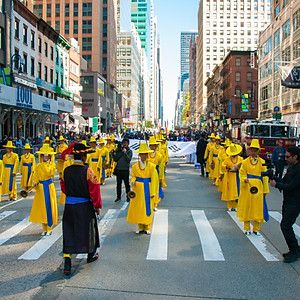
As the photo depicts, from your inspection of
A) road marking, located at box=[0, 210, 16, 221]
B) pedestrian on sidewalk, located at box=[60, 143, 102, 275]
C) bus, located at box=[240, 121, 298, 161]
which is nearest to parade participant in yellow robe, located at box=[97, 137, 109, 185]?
road marking, located at box=[0, 210, 16, 221]

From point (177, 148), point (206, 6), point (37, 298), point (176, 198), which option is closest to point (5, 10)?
point (177, 148)

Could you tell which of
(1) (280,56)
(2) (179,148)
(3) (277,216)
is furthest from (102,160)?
(1) (280,56)

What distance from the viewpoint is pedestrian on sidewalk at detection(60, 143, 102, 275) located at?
17.6 feet

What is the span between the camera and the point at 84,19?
81812 millimetres

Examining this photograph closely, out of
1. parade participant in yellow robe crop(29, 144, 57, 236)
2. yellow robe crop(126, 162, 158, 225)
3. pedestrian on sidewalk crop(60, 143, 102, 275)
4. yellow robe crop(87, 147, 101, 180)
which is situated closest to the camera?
pedestrian on sidewalk crop(60, 143, 102, 275)

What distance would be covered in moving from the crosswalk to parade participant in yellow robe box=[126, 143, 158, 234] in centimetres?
41

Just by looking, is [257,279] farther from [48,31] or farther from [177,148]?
[48,31]

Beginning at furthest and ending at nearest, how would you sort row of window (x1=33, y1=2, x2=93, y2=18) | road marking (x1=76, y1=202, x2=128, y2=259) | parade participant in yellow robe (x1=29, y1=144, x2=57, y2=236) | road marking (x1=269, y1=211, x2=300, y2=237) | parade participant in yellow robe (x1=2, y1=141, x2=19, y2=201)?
row of window (x1=33, y1=2, x2=93, y2=18) < parade participant in yellow robe (x1=2, y1=141, x2=19, y2=201) < road marking (x1=269, y1=211, x2=300, y2=237) < road marking (x1=76, y1=202, x2=128, y2=259) < parade participant in yellow robe (x1=29, y1=144, x2=57, y2=236)

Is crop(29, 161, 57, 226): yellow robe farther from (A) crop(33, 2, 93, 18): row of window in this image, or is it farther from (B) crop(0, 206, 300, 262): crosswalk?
(A) crop(33, 2, 93, 18): row of window

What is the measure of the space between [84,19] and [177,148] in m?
67.2

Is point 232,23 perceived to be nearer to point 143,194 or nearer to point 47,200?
point 143,194

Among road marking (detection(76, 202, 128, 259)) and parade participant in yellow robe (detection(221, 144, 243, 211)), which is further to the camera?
parade participant in yellow robe (detection(221, 144, 243, 211))

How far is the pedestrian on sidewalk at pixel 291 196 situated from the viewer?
5676mm

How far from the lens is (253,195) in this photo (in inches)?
287
